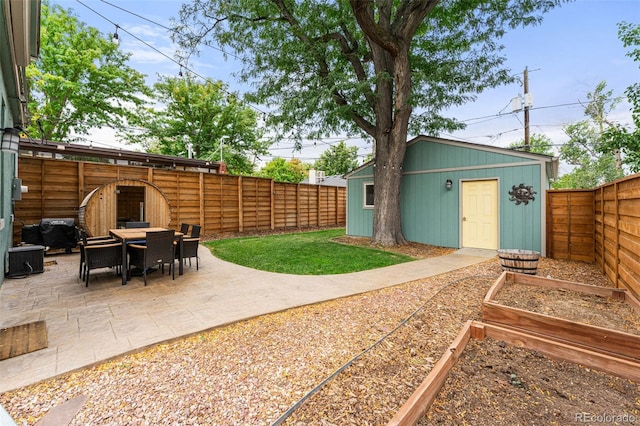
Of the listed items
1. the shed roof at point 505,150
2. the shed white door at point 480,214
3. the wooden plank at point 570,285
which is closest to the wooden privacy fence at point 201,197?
the shed roof at point 505,150

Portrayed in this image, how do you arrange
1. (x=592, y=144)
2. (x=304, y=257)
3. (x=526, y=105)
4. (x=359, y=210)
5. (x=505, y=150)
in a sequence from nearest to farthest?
(x=304, y=257) < (x=505, y=150) < (x=359, y=210) < (x=526, y=105) < (x=592, y=144)

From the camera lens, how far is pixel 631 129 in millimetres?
6883

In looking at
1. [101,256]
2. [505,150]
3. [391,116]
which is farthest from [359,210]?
[101,256]

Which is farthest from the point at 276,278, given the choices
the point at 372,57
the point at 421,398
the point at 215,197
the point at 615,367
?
the point at 372,57

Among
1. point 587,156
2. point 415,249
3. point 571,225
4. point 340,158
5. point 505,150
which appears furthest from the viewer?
point 340,158

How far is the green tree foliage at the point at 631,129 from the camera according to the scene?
620cm

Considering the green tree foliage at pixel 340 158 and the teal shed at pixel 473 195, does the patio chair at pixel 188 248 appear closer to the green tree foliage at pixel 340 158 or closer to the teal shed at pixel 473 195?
the teal shed at pixel 473 195

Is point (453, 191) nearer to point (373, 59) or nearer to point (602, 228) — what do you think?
point (602, 228)

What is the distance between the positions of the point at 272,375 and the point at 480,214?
7833mm

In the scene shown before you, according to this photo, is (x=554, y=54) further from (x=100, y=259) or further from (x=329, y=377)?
(x=100, y=259)

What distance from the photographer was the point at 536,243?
22.7 ft

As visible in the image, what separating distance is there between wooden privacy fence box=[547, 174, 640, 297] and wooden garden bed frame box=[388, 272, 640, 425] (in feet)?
2.91

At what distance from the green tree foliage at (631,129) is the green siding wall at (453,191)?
1.83 metres

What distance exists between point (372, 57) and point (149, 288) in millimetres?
9187
